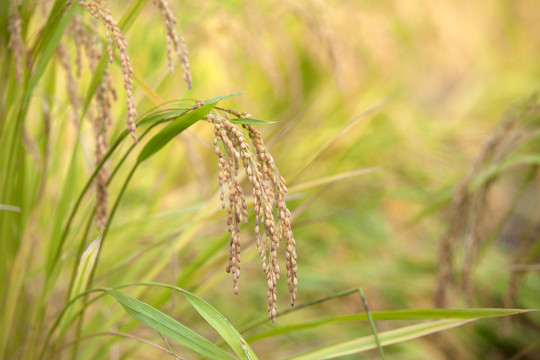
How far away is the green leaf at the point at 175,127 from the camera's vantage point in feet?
2.36

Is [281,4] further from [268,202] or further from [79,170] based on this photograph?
[268,202]

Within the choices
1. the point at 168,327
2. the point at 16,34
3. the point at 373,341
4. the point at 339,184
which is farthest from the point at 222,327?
the point at 339,184

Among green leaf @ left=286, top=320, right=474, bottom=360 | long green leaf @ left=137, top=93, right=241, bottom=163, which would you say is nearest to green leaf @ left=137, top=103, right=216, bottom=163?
long green leaf @ left=137, top=93, right=241, bottom=163

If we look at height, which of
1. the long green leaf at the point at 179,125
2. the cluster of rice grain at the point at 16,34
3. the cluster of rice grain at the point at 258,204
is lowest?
the cluster of rice grain at the point at 258,204

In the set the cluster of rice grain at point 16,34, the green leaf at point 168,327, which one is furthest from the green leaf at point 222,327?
the cluster of rice grain at point 16,34

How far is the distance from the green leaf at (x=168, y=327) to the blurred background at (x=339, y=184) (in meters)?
0.27

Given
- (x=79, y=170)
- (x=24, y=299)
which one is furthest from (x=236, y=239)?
(x=79, y=170)

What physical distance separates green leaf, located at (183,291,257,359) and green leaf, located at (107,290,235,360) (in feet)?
0.08

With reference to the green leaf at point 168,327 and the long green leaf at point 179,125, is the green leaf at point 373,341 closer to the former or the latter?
the green leaf at point 168,327

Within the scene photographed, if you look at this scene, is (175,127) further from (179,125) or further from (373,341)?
(373,341)

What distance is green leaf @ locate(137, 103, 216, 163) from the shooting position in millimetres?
720

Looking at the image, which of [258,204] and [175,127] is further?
[175,127]

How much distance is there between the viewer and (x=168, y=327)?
2.52 ft

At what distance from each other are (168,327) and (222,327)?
8 centimetres
